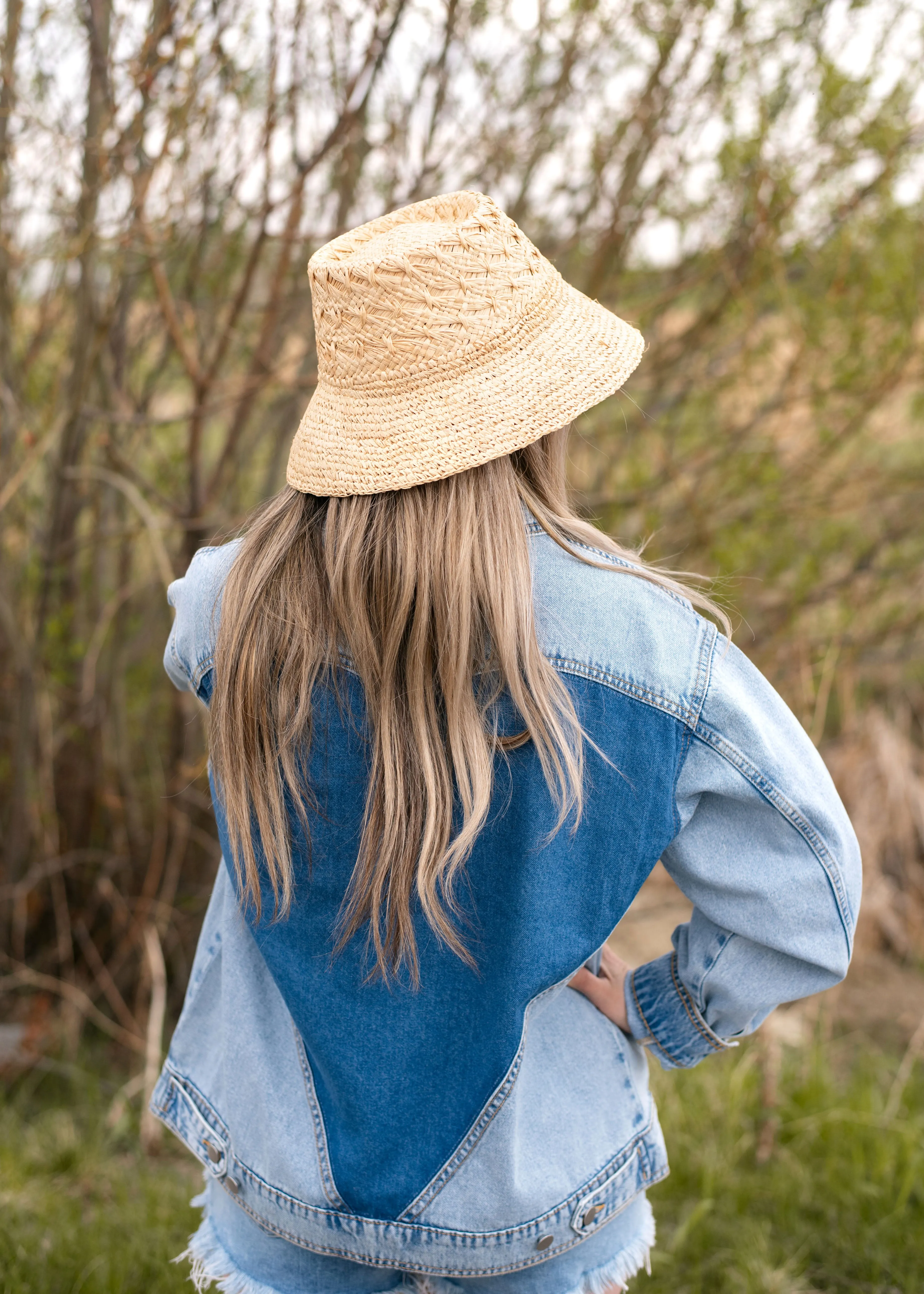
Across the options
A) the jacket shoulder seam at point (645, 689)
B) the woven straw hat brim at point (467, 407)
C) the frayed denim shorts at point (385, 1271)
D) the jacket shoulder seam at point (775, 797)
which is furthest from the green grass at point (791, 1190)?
the woven straw hat brim at point (467, 407)

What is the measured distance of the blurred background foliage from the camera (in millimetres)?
2471

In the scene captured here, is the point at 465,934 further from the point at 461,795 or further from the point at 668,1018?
the point at 668,1018

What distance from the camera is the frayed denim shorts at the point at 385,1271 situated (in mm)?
1313

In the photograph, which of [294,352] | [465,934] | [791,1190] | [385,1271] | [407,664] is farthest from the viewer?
[294,352]

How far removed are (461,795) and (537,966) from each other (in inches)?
9.1

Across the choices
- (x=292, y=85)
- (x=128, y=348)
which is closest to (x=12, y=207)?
(x=128, y=348)

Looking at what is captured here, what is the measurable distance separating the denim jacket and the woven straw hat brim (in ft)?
0.48

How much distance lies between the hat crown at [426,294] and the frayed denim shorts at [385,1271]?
44.8 inches

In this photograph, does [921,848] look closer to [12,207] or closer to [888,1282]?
[888,1282]

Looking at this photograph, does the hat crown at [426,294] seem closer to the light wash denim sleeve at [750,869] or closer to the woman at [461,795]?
the woman at [461,795]

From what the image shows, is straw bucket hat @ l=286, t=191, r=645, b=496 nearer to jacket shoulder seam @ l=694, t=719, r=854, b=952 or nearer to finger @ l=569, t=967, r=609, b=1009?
jacket shoulder seam @ l=694, t=719, r=854, b=952

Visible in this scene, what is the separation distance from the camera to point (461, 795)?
43.4 inches

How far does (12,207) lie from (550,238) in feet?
5.23

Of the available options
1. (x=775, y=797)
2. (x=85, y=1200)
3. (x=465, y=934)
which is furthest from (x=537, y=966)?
(x=85, y=1200)
